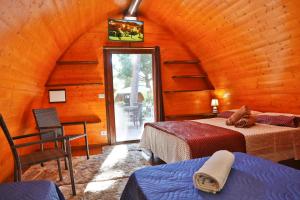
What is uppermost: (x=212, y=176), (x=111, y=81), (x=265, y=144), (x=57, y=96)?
(x=111, y=81)

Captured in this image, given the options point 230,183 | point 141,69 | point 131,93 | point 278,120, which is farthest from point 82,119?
point 230,183

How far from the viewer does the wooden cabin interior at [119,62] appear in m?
2.56

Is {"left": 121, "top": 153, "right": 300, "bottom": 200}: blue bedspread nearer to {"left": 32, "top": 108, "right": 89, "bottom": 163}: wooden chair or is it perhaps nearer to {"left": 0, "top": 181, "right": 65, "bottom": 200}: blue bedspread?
{"left": 0, "top": 181, "right": 65, "bottom": 200}: blue bedspread

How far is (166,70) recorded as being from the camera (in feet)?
16.4

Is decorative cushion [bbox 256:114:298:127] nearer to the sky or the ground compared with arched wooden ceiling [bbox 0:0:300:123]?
nearer to the ground

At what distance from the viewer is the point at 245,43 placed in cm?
342

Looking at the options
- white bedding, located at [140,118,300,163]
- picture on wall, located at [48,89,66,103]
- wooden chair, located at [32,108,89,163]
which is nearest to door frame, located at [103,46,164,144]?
picture on wall, located at [48,89,66,103]

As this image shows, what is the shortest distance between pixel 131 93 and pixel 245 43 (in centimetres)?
258

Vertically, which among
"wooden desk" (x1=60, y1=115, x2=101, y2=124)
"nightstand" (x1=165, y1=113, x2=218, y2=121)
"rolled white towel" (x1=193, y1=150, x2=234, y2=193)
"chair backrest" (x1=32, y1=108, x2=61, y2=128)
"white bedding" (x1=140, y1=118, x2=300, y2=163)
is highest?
"chair backrest" (x1=32, y1=108, x2=61, y2=128)

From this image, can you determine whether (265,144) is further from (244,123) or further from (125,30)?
(125,30)

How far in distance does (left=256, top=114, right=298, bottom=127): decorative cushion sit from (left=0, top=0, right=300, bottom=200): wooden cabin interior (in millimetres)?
206

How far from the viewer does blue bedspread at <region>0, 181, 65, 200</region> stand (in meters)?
1.24

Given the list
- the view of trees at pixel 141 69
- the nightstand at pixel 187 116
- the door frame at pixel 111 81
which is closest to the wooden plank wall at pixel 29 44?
the door frame at pixel 111 81

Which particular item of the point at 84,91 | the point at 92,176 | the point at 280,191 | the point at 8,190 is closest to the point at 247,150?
the point at 280,191
